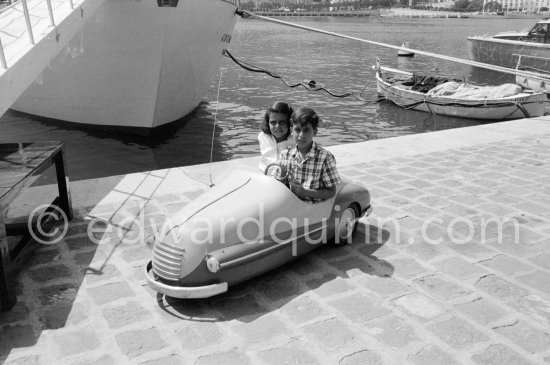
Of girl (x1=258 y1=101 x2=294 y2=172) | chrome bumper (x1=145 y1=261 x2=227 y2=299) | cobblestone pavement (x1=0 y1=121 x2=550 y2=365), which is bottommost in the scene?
cobblestone pavement (x1=0 y1=121 x2=550 y2=365)

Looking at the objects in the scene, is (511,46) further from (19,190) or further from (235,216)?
(19,190)

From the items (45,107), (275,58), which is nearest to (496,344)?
(45,107)

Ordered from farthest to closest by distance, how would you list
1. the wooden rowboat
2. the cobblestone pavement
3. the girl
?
the wooden rowboat → the girl → the cobblestone pavement

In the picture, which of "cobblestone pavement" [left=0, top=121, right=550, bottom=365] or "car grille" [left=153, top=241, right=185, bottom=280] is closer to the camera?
"cobblestone pavement" [left=0, top=121, right=550, bottom=365]

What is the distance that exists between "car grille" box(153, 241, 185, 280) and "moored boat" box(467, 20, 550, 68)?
20.1m

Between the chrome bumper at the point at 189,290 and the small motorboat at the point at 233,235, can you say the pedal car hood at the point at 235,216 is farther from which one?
the chrome bumper at the point at 189,290

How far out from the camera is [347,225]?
458cm

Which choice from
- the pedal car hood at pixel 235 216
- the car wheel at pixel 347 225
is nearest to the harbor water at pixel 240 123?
the pedal car hood at pixel 235 216

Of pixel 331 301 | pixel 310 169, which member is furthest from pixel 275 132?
pixel 331 301

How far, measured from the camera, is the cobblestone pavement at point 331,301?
10.4 feet

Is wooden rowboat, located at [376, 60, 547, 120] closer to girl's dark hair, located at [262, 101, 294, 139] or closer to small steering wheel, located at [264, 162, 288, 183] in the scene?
girl's dark hair, located at [262, 101, 294, 139]

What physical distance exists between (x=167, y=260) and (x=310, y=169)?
4.64ft

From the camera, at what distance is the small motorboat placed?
350 cm

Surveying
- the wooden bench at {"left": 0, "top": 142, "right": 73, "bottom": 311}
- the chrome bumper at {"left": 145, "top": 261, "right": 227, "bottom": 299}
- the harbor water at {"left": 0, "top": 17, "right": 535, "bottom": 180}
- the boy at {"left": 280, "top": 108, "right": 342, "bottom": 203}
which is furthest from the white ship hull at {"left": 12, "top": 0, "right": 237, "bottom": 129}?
the chrome bumper at {"left": 145, "top": 261, "right": 227, "bottom": 299}
